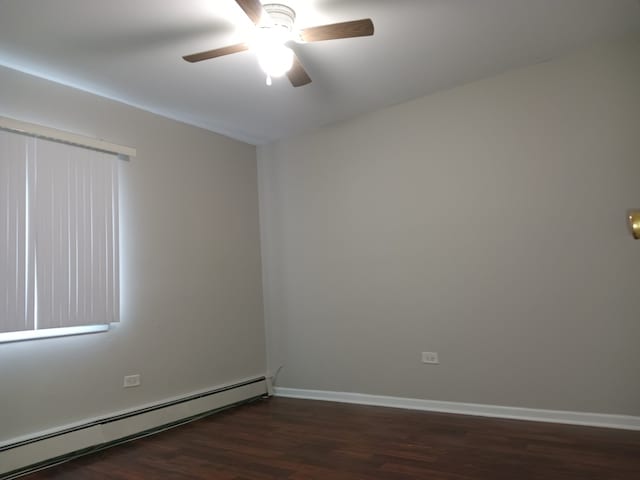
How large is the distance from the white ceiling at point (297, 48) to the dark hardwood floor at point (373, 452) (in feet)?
8.99

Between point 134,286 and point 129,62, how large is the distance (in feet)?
5.82

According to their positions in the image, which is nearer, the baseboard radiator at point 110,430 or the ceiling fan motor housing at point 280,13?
the ceiling fan motor housing at point 280,13

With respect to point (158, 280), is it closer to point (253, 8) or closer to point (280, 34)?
point (280, 34)

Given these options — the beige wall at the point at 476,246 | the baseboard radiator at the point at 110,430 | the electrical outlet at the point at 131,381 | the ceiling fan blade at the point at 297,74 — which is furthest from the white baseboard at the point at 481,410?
the ceiling fan blade at the point at 297,74

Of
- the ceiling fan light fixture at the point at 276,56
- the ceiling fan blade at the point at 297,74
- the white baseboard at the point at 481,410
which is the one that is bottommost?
the white baseboard at the point at 481,410

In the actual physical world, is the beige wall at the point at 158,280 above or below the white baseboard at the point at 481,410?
above

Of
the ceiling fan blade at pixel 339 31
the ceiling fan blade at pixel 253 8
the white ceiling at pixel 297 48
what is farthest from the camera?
the white ceiling at pixel 297 48

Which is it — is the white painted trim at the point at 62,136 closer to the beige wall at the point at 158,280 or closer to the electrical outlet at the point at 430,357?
the beige wall at the point at 158,280

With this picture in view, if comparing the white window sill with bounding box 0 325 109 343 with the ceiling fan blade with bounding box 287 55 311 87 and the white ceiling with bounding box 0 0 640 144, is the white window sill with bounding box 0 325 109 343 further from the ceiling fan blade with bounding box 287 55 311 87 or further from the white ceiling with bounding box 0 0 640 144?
the ceiling fan blade with bounding box 287 55 311 87

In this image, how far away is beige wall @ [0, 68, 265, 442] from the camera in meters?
3.31

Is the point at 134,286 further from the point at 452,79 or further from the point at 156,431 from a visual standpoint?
the point at 452,79

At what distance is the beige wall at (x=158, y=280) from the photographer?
3.31 m

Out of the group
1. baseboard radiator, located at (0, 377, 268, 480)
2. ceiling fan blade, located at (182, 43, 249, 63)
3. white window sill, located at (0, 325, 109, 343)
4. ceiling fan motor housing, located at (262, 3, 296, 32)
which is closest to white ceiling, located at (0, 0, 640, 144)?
ceiling fan motor housing, located at (262, 3, 296, 32)

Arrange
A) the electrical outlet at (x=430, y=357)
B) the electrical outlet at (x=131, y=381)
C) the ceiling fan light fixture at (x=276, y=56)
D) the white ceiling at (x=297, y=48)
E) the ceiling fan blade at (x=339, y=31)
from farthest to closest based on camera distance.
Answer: the electrical outlet at (x=430, y=357), the electrical outlet at (x=131, y=381), the white ceiling at (x=297, y=48), the ceiling fan light fixture at (x=276, y=56), the ceiling fan blade at (x=339, y=31)
